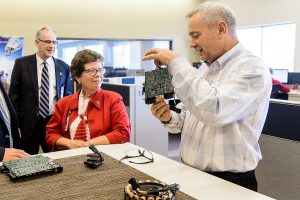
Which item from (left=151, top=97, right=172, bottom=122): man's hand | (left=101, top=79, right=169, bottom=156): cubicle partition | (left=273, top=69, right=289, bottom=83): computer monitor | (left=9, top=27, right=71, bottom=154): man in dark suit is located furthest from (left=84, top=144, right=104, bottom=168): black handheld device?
(left=273, top=69, right=289, bottom=83): computer monitor

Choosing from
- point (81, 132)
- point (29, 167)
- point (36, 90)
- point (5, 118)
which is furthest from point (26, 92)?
point (29, 167)

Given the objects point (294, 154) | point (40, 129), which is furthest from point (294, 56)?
point (40, 129)

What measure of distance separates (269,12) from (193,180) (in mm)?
6385

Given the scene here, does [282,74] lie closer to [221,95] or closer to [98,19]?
[98,19]

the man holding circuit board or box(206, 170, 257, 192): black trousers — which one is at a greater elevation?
the man holding circuit board

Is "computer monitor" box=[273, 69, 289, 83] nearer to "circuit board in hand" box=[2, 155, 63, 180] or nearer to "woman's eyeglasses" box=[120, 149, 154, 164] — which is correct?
"woman's eyeglasses" box=[120, 149, 154, 164]

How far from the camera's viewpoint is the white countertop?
1258mm

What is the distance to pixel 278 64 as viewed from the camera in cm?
727

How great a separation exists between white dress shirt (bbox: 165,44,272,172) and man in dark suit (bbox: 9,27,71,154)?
1805 millimetres

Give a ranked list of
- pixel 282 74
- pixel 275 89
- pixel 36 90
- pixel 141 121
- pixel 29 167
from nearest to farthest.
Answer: pixel 29 167 → pixel 36 90 → pixel 141 121 → pixel 275 89 → pixel 282 74

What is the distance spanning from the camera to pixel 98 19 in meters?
7.09

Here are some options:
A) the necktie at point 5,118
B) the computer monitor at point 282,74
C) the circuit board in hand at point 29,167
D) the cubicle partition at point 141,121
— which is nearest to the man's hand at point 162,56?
the circuit board in hand at point 29,167

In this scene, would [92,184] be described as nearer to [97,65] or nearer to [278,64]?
[97,65]

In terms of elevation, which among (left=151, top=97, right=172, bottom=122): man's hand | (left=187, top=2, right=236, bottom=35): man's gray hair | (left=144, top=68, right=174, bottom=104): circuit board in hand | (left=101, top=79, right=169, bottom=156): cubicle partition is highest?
(left=187, top=2, right=236, bottom=35): man's gray hair
